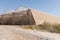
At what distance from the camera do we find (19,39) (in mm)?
11406

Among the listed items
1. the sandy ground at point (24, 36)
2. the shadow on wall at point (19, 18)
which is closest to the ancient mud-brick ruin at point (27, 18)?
the shadow on wall at point (19, 18)

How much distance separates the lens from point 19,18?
28922 millimetres

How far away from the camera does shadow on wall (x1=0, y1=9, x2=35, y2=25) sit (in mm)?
27438

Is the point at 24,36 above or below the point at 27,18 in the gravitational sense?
below

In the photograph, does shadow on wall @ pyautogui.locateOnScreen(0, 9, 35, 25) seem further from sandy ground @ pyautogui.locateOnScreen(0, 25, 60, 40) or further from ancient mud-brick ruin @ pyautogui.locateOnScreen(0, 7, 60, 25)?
sandy ground @ pyautogui.locateOnScreen(0, 25, 60, 40)

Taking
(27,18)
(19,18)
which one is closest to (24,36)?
(27,18)

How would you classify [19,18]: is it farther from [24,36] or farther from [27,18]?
[24,36]

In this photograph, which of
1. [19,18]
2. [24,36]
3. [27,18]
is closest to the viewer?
[24,36]

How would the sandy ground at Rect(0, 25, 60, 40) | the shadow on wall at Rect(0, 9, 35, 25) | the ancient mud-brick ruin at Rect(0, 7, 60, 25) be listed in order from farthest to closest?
the shadow on wall at Rect(0, 9, 35, 25) → the ancient mud-brick ruin at Rect(0, 7, 60, 25) → the sandy ground at Rect(0, 25, 60, 40)

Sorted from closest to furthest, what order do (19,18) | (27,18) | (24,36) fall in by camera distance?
(24,36)
(27,18)
(19,18)

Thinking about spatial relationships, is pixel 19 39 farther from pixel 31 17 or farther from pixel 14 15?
pixel 14 15

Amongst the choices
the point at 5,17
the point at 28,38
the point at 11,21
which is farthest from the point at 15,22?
the point at 28,38

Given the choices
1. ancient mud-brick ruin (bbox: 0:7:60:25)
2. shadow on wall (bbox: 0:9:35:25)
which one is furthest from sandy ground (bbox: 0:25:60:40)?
shadow on wall (bbox: 0:9:35:25)

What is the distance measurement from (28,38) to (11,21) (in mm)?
18986
